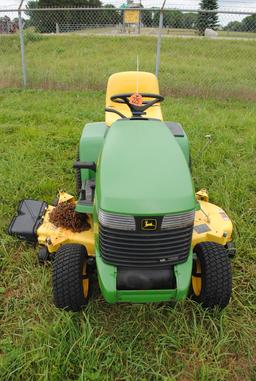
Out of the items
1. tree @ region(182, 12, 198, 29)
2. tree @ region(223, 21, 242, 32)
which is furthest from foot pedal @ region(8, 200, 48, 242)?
tree @ region(182, 12, 198, 29)

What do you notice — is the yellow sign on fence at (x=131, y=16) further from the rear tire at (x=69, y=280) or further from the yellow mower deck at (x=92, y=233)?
the rear tire at (x=69, y=280)

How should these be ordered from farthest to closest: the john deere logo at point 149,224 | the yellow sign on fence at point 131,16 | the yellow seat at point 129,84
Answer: the yellow sign on fence at point 131,16 → the yellow seat at point 129,84 → the john deere logo at point 149,224

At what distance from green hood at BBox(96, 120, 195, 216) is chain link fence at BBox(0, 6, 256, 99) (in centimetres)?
466

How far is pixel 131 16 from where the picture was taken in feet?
20.4

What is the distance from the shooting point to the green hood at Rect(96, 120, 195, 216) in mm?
1522

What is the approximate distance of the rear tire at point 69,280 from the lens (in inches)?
71.2

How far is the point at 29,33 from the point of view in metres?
12.6

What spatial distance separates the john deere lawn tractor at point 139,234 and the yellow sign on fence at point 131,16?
4.80 meters

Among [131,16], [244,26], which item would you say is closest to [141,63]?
[131,16]

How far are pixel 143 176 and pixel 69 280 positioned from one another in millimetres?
684

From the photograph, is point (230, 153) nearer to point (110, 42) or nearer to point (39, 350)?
point (39, 350)

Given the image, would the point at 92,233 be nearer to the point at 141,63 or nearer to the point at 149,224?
the point at 149,224

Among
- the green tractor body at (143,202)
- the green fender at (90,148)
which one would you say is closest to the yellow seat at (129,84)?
the green fender at (90,148)

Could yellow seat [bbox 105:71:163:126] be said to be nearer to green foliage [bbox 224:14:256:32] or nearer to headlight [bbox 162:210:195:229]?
headlight [bbox 162:210:195:229]
